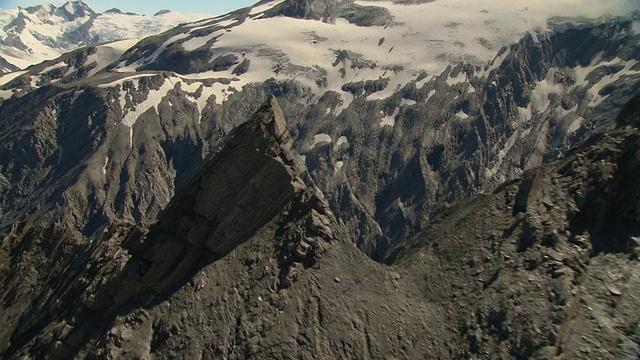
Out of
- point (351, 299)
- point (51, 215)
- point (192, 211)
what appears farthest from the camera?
point (51, 215)

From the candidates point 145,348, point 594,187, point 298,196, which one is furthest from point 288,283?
point 594,187

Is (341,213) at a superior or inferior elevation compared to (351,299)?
inferior

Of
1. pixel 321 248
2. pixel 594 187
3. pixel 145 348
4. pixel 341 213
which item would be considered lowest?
pixel 341 213

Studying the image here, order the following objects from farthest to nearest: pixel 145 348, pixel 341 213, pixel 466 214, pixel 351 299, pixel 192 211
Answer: pixel 341 213, pixel 466 214, pixel 192 211, pixel 351 299, pixel 145 348

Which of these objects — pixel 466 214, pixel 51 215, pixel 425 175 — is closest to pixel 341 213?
pixel 425 175

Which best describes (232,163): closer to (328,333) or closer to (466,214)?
(328,333)

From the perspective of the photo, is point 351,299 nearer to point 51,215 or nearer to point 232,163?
point 232,163

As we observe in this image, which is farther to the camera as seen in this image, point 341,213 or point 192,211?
point 341,213
